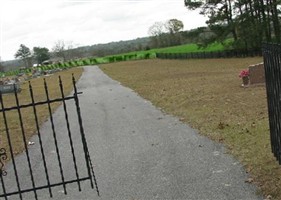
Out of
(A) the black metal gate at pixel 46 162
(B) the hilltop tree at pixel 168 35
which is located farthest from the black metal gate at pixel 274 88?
(B) the hilltop tree at pixel 168 35

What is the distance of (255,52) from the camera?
4791 centimetres

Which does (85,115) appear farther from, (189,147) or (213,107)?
(189,147)

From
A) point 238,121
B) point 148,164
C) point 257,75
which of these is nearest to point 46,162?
point 148,164

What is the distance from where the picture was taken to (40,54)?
133m

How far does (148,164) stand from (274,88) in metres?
2.61

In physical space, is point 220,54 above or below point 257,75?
below

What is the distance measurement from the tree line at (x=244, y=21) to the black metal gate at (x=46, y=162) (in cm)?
3920

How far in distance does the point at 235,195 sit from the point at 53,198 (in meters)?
2.69

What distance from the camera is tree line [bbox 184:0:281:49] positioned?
1884 inches

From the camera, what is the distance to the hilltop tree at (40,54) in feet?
434

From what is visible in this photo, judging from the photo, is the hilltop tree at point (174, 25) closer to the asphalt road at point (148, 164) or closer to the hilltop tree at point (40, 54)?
the hilltop tree at point (40, 54)

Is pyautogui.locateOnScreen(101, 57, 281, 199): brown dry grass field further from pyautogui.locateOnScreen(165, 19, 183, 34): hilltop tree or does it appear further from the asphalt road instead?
pyautogui.locateOnScreen(165, 19, 183, 34): hilltop tree

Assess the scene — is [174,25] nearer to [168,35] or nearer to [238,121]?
[168,35]

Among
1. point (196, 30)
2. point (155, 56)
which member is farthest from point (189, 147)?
point (155, 56)
